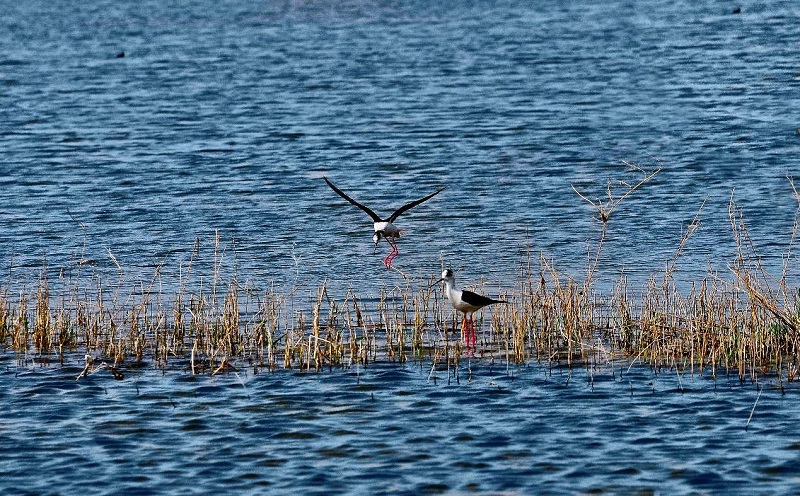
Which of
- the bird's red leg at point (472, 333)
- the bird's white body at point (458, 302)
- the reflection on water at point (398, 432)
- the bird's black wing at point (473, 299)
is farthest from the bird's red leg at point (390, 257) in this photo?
the reflection on water at point (398, 432)

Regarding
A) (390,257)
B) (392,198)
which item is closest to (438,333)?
(390,257)

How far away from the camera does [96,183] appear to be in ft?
105

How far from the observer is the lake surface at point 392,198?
1332 centimetres

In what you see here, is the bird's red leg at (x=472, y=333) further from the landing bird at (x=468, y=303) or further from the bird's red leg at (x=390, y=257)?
the bird's red leg at (x=390, y=257)

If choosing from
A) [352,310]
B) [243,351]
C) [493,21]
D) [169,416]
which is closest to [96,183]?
[352,310]

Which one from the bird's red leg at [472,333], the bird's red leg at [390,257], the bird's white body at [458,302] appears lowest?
the bird's red leg at [472,333]

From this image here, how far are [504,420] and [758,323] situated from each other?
3.20 meters

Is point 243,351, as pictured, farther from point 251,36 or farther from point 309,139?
point 251,36

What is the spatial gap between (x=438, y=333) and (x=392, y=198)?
12.5 metres

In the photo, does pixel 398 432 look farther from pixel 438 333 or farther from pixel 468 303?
pixel 438 333

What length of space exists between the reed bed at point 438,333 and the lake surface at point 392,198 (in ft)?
1.45

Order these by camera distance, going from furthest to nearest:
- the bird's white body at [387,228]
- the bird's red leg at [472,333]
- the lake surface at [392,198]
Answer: the bird's white body at [387,228] → the bird's red leg at [472,333] → the lake surface at [392,198]

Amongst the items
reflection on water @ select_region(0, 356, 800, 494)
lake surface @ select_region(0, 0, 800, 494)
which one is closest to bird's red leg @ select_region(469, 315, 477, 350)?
reflection on water @ select_region(0, 356, 800, 494)

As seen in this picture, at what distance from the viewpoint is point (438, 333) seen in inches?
683
